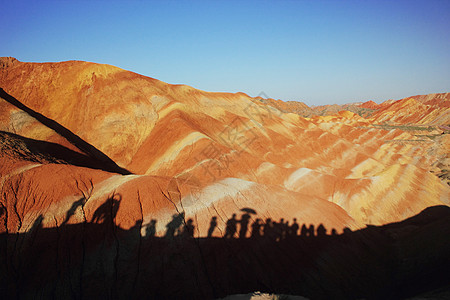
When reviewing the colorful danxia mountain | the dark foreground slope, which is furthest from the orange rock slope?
the dark foreground slope

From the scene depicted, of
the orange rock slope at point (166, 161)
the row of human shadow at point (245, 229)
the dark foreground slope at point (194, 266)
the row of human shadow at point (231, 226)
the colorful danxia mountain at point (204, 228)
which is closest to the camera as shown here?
the dark foreground slope at point (194, 266)

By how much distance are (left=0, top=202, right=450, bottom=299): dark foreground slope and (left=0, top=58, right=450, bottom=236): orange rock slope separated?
98 centimetres

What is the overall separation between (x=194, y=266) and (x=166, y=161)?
16.3 meters

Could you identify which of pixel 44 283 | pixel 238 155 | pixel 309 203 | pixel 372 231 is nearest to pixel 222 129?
pixel 238 155

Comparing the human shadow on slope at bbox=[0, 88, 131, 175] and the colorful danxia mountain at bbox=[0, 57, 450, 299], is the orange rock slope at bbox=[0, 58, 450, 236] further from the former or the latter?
the human shadow on slope at bbox=[0, 88, 131, 175]

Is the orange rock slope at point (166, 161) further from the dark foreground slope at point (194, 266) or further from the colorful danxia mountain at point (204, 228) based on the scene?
the dark foreground slope at point (194, 266)

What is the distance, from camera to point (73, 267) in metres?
11.2

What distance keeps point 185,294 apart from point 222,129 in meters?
27.5

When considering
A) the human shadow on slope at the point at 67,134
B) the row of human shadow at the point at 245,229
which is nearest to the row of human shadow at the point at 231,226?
the row of human shadow at the point at 245,229

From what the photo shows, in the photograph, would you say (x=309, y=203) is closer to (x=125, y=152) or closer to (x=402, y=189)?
(x=402, y=189)

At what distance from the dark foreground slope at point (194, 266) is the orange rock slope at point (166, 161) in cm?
98

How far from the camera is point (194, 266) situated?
39.6 ft

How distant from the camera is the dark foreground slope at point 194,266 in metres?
10.9

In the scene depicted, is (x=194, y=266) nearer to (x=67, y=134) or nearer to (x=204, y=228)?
(x=204, y=228)
